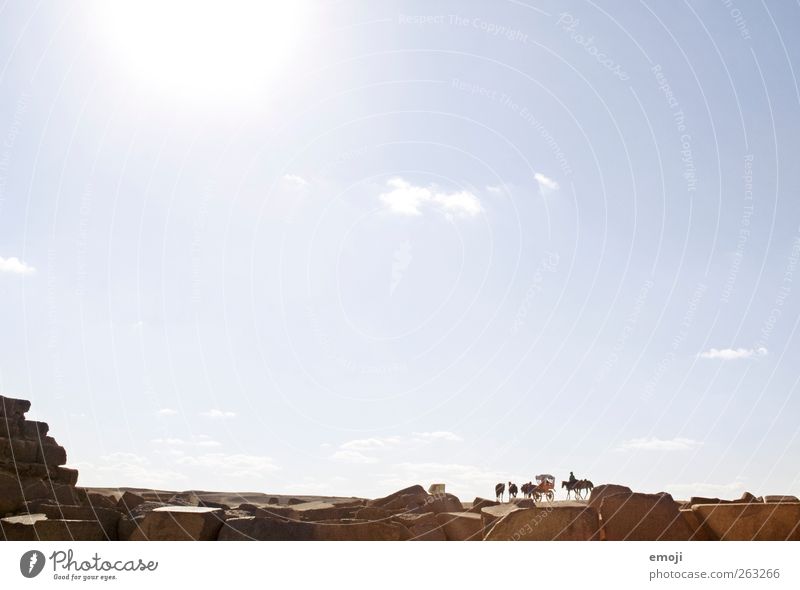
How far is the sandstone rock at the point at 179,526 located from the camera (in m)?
13.3

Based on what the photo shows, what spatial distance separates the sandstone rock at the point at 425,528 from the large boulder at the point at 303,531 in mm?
695

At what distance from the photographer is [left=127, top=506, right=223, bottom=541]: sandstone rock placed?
13281 millimetres

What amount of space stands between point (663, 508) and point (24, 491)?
21.7m

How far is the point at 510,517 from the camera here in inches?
505

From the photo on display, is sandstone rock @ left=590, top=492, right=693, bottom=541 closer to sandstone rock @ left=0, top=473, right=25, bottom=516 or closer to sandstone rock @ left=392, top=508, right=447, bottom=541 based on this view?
sandstone rock @ left=392, top=508, right=447, bottom=541

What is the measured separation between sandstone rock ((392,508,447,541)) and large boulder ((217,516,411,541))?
69cm

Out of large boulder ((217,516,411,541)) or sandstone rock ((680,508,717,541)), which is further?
large boulder ((217,516,411,541))

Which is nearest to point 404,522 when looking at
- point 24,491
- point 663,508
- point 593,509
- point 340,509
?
point 340,509

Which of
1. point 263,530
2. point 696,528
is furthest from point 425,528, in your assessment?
point 696,528

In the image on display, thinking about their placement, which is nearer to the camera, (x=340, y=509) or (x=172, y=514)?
(x=172, y=514)

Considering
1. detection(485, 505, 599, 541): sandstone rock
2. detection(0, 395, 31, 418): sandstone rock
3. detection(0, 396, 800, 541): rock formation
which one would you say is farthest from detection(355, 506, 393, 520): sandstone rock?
detection(0, 395, 31, 418): sandstone rock
